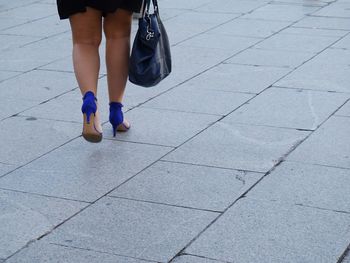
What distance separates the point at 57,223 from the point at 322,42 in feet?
15.3

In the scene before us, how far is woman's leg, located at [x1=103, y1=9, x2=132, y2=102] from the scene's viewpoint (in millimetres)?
5426

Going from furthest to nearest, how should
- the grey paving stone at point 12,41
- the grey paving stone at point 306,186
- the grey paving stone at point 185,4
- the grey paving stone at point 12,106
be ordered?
the grey paving stone at point 185,4 < the grey paving stone at point 12,41 < the grey paving stone at point 12,106 < the grey paving stone at point 306,186

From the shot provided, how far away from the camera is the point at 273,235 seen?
4.20 m

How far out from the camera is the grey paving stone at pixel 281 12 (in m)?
9.64

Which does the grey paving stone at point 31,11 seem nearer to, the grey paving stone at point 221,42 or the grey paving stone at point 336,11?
the grey paving stone at point 221,42

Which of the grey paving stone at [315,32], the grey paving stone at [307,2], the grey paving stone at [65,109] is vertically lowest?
the grey paving stone at [307,2]

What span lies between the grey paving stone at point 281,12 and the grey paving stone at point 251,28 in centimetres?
→ 24

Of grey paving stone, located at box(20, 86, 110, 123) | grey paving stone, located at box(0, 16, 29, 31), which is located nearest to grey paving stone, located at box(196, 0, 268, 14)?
grey paving stone, located at box(0, 16, 29, 31)

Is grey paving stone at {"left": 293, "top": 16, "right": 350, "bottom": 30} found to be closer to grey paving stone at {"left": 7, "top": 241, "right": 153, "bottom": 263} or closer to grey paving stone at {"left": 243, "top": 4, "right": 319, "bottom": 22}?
grey paving stone at {"left": 243, "top": 4, "right": 319, "bottom": 22}

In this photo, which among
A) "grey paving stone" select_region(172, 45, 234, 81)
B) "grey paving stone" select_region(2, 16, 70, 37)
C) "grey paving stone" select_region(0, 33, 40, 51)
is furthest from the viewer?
"grey paving stone" select_region(2, 16, 70, 37)

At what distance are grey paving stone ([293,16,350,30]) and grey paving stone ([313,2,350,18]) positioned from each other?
22 centimetres

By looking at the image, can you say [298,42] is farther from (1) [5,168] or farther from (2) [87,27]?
(1) [5,168]

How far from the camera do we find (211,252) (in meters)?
4.03

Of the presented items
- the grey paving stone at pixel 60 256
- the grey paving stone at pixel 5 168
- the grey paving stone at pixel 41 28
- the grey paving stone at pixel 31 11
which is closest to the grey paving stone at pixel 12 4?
the grey paving stone at pixel 31 11
